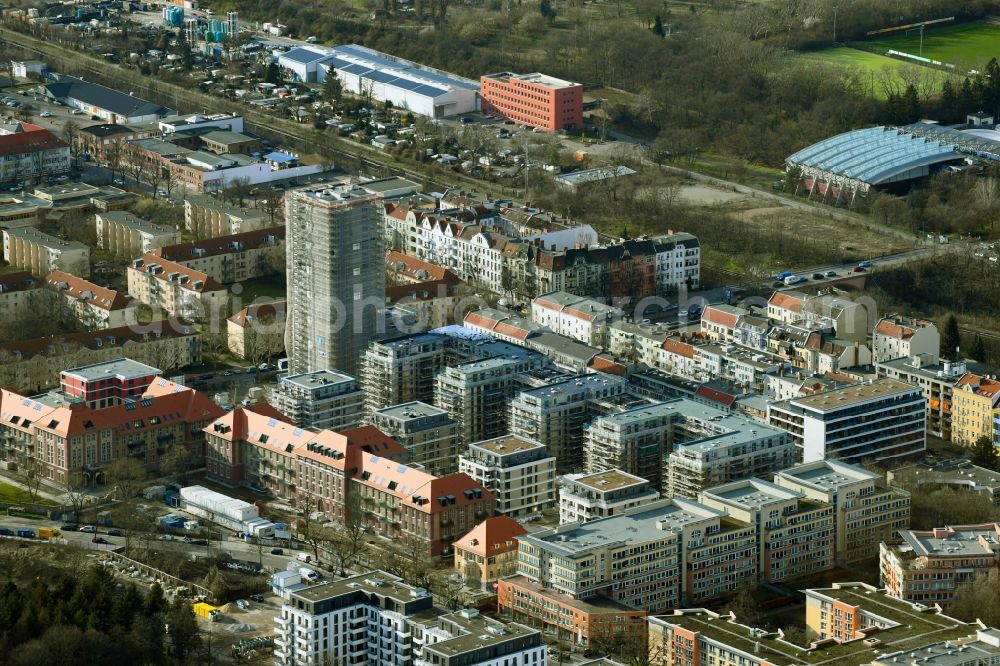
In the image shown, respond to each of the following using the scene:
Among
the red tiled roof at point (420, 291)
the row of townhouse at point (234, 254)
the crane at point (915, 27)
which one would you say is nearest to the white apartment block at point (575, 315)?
the red tiled roof at point (420, 291)

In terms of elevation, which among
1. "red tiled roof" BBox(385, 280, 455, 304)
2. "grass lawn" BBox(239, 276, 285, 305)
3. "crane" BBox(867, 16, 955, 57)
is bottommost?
"grass lawn" BBox(239, 276, 285, 305)

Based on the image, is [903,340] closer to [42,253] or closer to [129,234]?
[129,234]

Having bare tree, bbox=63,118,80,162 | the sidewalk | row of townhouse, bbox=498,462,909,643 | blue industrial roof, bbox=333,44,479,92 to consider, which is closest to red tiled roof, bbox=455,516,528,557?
row of townhouse, bbox=498,462,909,643

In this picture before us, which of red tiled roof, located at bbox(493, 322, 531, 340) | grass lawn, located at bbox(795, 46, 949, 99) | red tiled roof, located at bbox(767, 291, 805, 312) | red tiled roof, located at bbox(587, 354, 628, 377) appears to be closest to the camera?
red tiled roof, located at bbox(587, 354, 628, 377)

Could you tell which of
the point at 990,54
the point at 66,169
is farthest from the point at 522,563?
the point at 990,54

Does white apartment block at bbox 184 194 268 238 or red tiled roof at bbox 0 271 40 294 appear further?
white apartment block at bbox 184 194 268 238

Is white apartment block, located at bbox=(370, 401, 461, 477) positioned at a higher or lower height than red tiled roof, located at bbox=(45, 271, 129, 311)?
lower

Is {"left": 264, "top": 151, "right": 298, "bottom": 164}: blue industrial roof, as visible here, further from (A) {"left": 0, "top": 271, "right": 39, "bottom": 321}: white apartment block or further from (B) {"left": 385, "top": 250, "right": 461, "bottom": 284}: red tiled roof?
(A) {"left": 0, "top": 271, "right": 39, "bottom": 321}: white apartment block

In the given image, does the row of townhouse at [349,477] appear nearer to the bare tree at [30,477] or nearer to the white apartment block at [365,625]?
the bare tree at [30,477]
